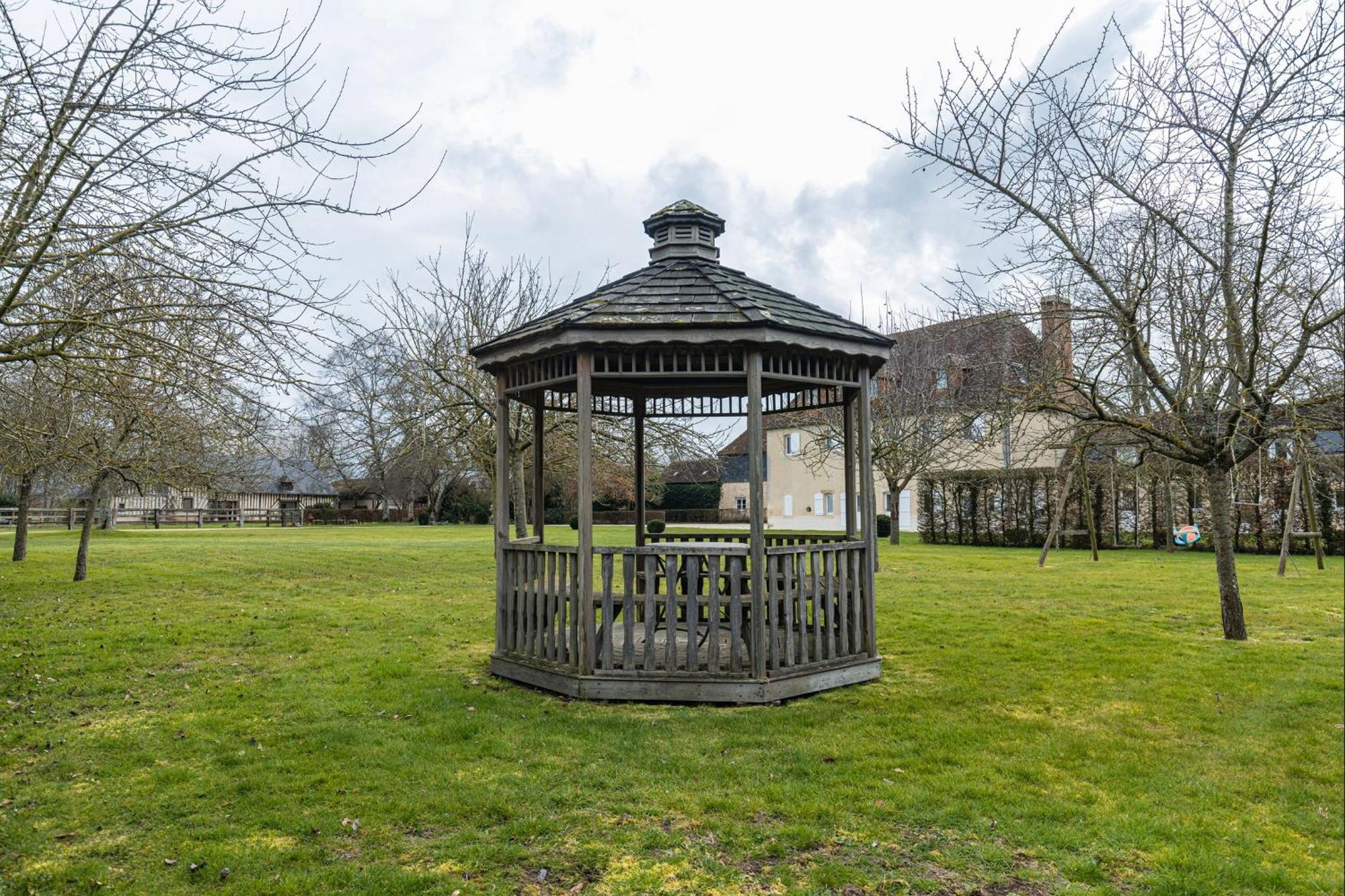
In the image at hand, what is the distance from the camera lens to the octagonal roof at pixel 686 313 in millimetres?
6645

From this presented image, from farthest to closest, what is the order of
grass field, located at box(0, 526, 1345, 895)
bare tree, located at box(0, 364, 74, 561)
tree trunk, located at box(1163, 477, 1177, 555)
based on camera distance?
1. tree trunk, located at box(1163, 477, 1177, 555)
2. bare tree, located at box(0, 364, 74, 561)
3. grass field, located at box(0, 526, 1345, 895)

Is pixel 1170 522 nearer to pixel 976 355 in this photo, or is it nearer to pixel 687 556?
pixel 976 355

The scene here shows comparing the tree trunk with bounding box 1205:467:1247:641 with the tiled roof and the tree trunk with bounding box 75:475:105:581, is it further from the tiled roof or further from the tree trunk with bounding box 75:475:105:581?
the tree trunk with bounding box 75:475:105:581

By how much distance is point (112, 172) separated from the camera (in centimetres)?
489

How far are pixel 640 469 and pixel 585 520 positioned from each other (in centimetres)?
299

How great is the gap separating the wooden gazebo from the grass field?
340 mm

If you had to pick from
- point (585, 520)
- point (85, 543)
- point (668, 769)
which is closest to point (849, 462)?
point (585, 520)

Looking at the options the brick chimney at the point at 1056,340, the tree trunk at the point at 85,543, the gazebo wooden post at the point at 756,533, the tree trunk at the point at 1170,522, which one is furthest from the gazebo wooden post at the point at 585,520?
the tree trunk at the point at 1170,522

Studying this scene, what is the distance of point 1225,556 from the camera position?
896cm

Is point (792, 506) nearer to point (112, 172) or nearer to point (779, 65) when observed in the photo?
point (779, 65)

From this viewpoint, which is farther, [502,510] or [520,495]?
[520,495]

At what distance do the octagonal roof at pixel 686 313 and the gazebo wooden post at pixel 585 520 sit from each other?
28cm

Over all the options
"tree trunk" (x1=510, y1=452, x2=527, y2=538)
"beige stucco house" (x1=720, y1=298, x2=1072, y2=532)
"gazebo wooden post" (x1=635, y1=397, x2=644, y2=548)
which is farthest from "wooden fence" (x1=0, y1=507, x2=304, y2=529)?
"gazebo wooden post" (x1=635, y1=397, x2=644, y2=548)

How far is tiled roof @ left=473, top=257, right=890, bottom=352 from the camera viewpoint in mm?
6680
